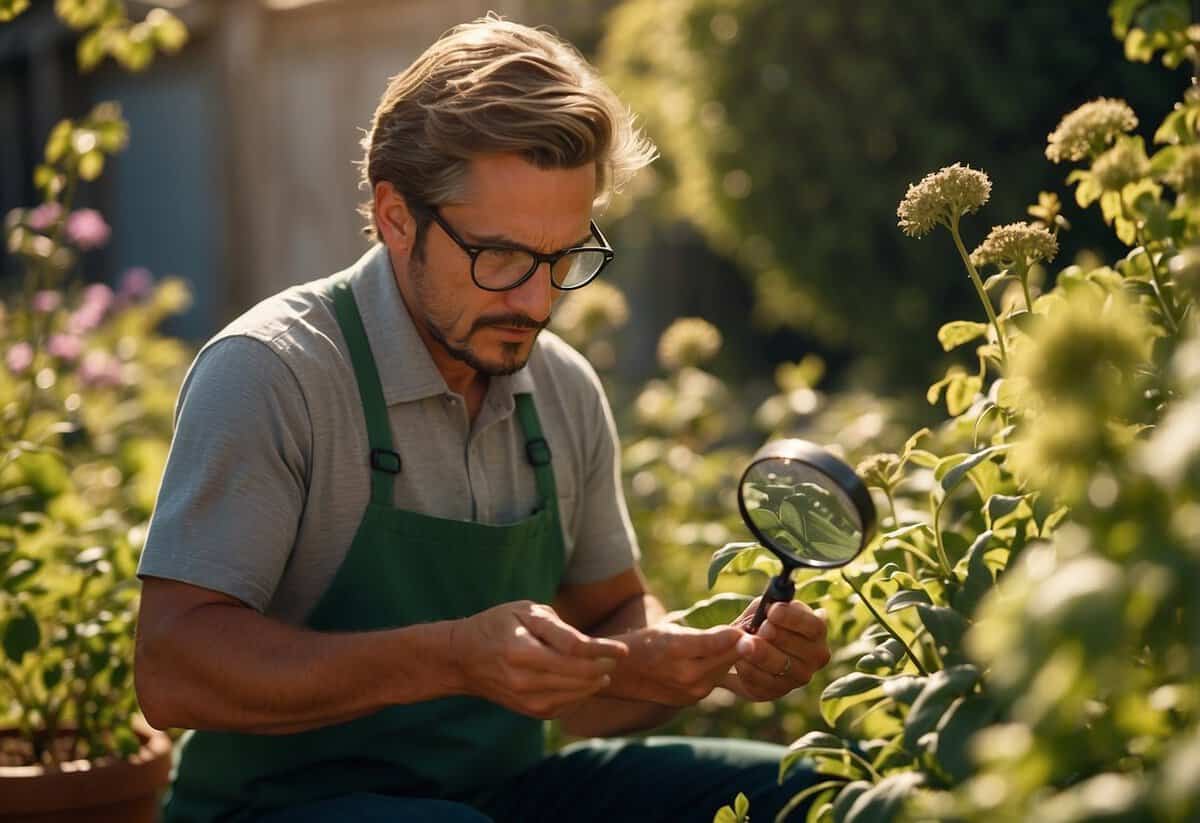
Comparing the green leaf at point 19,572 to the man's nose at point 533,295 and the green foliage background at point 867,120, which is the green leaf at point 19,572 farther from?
the green foliage background at point 867,120

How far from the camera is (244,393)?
2.04 meters

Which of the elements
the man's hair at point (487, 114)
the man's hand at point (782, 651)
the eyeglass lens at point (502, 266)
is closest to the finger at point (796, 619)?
the man's hand at point (782, 651)

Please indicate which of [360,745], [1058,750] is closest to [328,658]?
[360,745]

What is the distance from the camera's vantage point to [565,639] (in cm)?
169

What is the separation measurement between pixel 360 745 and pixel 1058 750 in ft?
4.75

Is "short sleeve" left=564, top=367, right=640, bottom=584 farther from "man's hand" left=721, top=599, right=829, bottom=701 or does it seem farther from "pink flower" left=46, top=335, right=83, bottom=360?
"pink flower" left=46, top=335, right=83, bottom=360

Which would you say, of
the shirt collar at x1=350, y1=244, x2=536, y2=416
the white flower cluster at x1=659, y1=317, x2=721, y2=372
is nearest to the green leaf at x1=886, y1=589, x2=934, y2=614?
the shirt collar at x1=350, y1=244, x2=536, y2=416

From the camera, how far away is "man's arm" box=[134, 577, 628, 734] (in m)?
1.74

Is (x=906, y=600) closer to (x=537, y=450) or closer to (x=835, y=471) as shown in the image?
(x=835, y=471)

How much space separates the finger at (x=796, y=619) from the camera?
187 cm

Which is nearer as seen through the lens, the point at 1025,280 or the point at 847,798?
the point at 847,798

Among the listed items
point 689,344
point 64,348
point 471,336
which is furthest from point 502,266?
point 64,348

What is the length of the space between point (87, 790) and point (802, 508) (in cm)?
139

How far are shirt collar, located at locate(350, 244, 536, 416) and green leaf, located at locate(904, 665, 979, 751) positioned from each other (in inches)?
46.3
